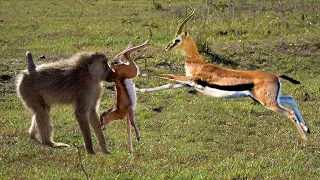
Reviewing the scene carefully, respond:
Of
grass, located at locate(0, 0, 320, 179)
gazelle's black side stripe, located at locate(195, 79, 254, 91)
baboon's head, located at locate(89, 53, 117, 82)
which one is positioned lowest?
grass, located at locate(0, 0, 320, 179)

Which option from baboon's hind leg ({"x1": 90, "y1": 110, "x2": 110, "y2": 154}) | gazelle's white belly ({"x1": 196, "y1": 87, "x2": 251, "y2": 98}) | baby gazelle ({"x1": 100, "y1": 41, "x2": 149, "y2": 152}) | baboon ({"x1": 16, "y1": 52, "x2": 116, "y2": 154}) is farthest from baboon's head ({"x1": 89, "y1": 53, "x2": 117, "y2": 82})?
gazelle's white belly ({"x1": 196, "y1": 87, "x2": 251, "y2": 98})

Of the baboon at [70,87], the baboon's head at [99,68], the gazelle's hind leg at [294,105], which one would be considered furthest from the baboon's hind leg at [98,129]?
the gazelle's hind leg at [294,105]

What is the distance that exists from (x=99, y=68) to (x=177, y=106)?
11.0ft

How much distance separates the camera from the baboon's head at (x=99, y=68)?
23.0ft

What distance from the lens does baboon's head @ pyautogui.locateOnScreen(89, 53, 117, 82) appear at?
6996 millimetres

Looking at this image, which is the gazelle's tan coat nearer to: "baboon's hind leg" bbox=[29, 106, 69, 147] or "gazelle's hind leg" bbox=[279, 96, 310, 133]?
"gazelle's hind leg" bbox=[279, 96, 310, 133]

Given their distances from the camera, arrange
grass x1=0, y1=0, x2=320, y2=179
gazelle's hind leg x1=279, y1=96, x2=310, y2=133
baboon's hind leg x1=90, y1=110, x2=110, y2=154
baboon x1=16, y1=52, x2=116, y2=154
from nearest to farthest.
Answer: grass x1=0, y1=0, x2=320, y2=179 < gazelle's hind leg x1=279, y1=96, x2=310, y2=133 < baboon x1=16, y1=52, x2=116, y2=154 < baboon's hind leg x1=90, y1=110, x2=110, y2=154

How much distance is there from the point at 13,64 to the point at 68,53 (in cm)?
168

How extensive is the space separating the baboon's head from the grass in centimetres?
87

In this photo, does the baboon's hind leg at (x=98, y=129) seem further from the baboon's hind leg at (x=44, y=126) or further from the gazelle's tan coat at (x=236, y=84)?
the gazelle's tan coat at (x=236, y=84)

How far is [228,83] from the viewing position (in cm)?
612

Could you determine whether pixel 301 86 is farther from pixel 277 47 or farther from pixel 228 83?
pixel 228 83

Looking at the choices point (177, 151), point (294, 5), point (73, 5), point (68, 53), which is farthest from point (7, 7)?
point (177, 151)

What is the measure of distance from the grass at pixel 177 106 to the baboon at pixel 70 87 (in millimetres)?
366
